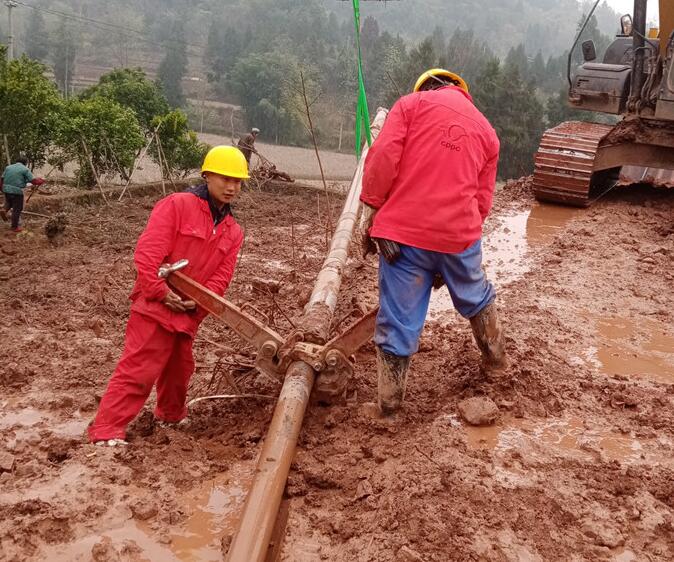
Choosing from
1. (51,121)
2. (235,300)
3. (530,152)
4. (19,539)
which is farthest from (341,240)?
(530,152)

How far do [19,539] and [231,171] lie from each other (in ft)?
6.76

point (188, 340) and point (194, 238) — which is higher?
point (194, 238)

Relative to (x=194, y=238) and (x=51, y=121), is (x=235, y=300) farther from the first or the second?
(x=51, y=121)

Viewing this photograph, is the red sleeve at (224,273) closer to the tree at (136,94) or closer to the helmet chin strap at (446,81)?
the helmet chin strap at (446,81)

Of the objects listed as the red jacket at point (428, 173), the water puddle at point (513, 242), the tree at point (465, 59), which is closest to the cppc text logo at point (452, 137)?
the red jacket at point (428, 173)

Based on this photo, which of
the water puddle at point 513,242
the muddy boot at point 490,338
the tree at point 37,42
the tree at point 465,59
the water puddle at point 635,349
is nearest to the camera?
the muddy boot at point 490,338

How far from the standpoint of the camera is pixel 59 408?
192 inches

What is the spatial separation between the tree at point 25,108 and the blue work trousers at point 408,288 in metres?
11.1

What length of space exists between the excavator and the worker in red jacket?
19.4 feet

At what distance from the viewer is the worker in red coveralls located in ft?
13.1

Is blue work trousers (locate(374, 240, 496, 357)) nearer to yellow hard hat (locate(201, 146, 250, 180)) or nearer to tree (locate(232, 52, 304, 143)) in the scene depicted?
yellow hard hat (locate(201, 146, 250, 180))

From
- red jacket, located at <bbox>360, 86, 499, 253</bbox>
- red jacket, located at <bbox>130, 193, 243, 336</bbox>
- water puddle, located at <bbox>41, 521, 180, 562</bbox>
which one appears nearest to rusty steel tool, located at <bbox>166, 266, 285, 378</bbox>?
red jacket, located at <bbox>130, 193, 243, 336</bbox>

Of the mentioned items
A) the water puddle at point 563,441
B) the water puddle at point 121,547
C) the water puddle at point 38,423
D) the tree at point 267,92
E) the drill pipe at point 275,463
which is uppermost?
the drill pipe at point 275,463

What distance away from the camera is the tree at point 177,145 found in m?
17.1
